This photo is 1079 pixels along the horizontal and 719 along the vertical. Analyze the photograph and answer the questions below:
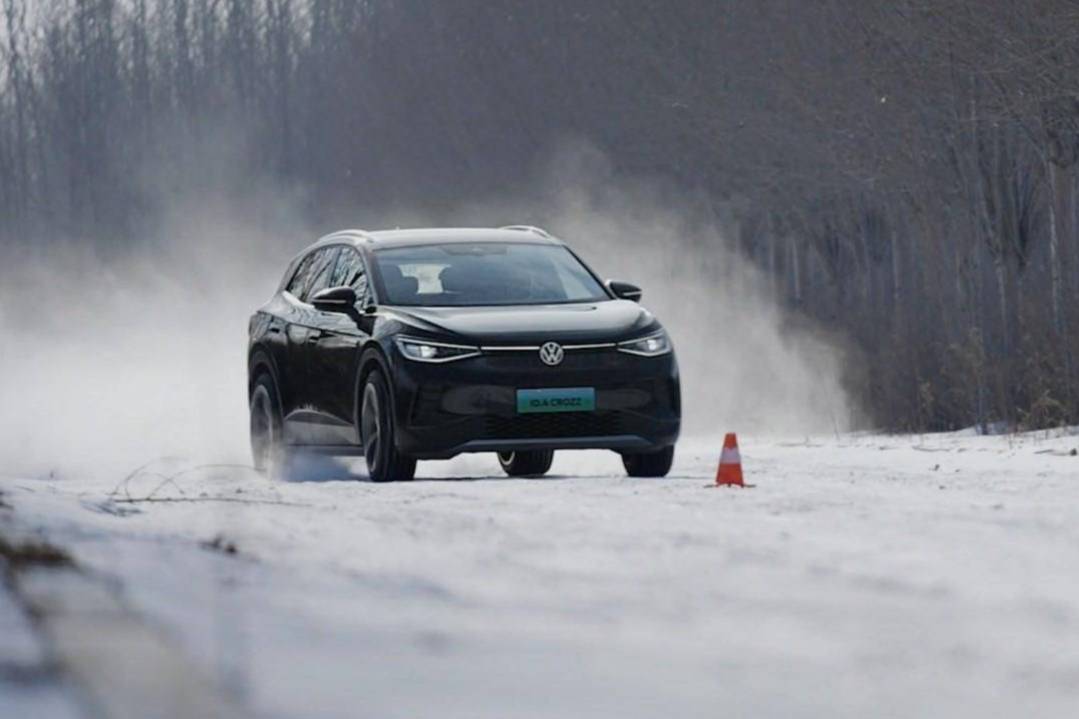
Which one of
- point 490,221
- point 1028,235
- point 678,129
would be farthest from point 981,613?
point 490,221

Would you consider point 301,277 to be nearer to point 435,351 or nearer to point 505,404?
point 435,351

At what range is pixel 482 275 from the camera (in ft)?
52.2

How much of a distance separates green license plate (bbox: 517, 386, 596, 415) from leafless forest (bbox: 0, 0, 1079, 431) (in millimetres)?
6810

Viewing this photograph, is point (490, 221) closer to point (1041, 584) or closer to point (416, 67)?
point (416, 67)

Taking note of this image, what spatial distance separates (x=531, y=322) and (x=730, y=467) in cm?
166

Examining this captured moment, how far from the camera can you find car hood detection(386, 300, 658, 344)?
48.2 feet

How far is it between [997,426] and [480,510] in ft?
39.3

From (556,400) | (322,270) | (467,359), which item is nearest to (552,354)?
(556,400)

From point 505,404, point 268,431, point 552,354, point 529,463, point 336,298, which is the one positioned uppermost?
point 336,298

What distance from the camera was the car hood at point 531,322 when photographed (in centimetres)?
1470

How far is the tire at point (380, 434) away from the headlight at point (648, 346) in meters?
1.31

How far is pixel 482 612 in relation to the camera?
280 inches

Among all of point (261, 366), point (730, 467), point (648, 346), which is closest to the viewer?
point (730, 467)

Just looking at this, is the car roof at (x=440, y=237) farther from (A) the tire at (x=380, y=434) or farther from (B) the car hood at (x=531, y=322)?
(A) the tire at (x=380, y=434)
